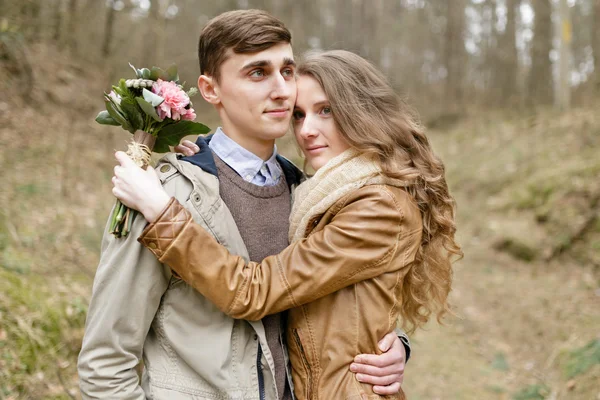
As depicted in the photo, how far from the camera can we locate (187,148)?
226 centimetres

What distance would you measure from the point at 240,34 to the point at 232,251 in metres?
0.93

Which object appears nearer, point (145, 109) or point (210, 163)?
point (145, 109)

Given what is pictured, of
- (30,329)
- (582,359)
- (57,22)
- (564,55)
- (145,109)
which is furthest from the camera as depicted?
(564,55)

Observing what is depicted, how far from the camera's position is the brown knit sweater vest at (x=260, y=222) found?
7.07 feet

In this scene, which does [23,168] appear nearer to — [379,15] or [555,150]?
→ [555,150]

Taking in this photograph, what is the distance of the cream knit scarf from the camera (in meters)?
2.15

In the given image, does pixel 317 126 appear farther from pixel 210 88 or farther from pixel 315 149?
pixel 210 88

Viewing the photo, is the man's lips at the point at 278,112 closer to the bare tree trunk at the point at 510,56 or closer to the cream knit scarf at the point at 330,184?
the cream knit scarf at the point at 330,184

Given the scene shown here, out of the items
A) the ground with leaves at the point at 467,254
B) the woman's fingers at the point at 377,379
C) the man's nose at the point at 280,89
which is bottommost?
the ground with leaves at the point at 467,254

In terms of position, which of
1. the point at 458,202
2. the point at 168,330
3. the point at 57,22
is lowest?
the point at 458,202

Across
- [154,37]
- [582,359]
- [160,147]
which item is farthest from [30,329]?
[154,37]

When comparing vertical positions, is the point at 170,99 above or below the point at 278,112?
above

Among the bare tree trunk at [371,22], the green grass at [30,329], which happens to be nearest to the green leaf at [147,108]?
the green grass at [30,329]

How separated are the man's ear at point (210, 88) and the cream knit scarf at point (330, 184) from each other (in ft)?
1.92
